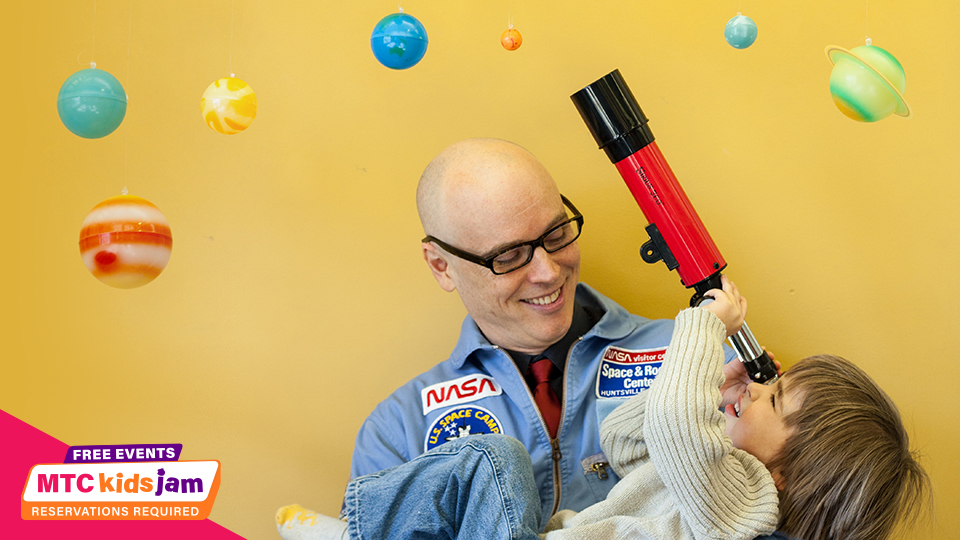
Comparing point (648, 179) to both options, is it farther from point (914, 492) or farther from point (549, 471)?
point (914, 492)

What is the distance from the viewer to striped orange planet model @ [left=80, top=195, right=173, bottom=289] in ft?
4.09

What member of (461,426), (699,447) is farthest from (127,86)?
(699,447)

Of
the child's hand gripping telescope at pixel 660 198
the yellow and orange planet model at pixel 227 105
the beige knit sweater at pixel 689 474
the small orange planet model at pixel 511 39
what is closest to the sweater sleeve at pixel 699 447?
the beige knit sweater at pixel 689 474

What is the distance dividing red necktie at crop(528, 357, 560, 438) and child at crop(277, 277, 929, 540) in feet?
0.61

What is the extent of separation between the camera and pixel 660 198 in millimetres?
1462

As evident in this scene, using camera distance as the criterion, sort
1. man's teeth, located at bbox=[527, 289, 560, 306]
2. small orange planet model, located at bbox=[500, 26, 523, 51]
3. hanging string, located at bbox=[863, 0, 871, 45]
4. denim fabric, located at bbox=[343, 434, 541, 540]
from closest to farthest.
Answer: denim fabric, located at bbox=[343, 434, 541, 540] < small orange planet model, located at bbox=[500, 26, 523, 51] < man's teeth, located at bbox=[527, 289, 560, 306] < hanging string, located at bbox=[863, 0, 871, 45]

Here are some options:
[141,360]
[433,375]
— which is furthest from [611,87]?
[141,360]

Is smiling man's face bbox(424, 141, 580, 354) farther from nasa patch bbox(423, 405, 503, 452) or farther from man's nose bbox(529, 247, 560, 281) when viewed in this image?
nasa patch bbox(423, 405, 503, 452)

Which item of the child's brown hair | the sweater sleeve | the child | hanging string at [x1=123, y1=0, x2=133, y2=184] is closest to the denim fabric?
the child

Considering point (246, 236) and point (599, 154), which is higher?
point (246, 236)

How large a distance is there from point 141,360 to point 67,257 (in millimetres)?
276

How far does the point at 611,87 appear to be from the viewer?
57.3 inches

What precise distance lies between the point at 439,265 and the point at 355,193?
327 mm

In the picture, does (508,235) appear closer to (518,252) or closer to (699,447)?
(518,252)
